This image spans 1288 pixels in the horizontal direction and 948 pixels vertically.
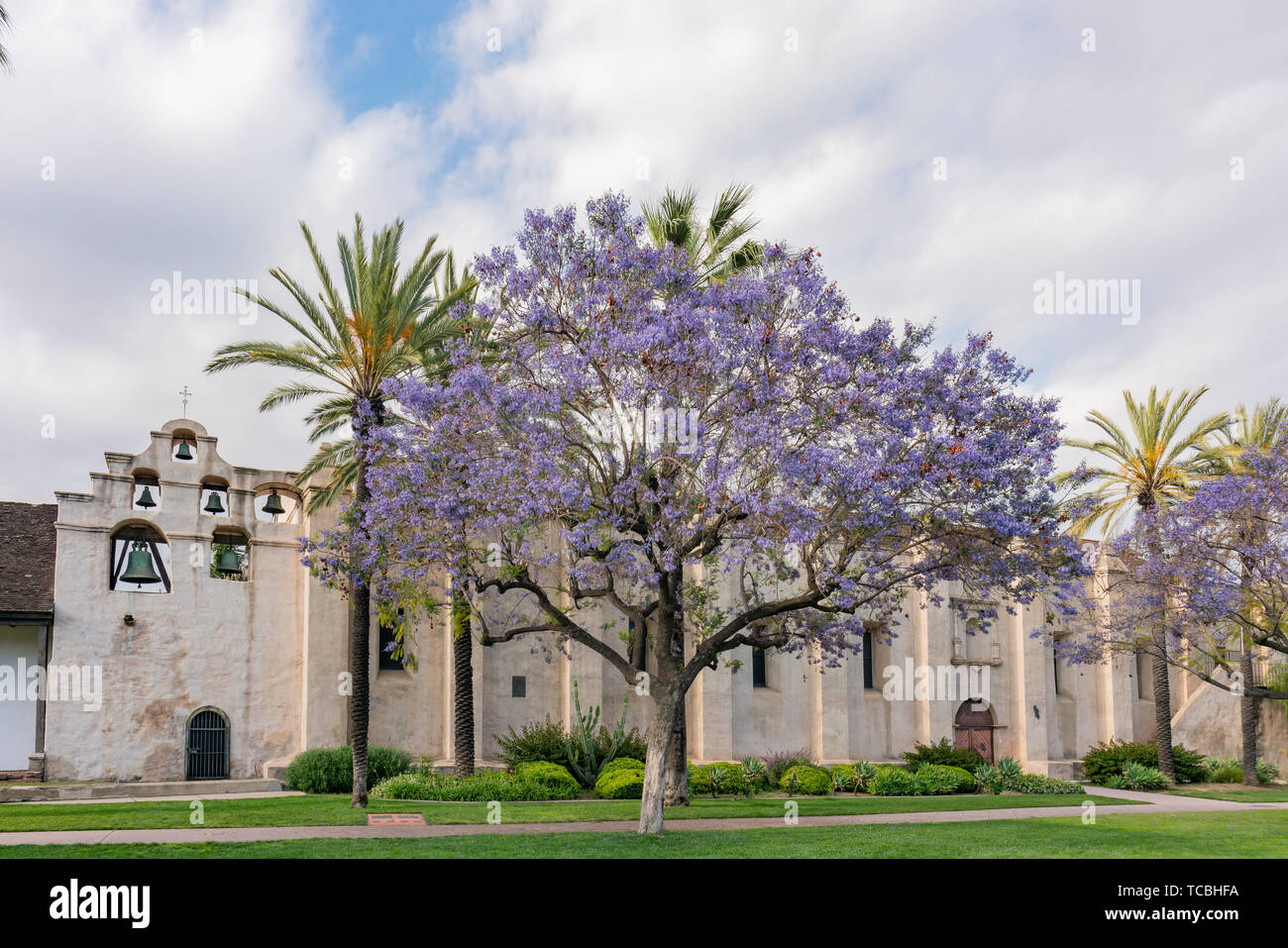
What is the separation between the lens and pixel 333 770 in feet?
82.3

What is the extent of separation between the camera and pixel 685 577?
3114 cm

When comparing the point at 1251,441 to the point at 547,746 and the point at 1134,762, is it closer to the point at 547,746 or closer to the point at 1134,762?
the point at 1134,762

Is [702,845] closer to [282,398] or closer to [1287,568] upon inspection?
[282,398]

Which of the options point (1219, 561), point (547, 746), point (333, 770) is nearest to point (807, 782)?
point (547, 746)

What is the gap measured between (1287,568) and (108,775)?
2743 centimetres

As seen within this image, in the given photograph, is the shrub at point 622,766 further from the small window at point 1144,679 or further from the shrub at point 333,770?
the small window at point 1144,679

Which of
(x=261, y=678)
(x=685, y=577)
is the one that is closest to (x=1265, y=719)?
(x=685, y=577)

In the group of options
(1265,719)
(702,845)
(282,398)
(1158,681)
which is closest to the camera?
(702,845)

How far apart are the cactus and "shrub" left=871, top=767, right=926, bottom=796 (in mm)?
6734

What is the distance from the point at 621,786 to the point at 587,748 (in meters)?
2.20

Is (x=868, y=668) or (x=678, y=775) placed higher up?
(x=868, y=668)

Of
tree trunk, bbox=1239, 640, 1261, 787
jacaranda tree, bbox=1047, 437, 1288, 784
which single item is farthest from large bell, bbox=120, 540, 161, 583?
tree trunk, bbox=1239, 640, 1261, 787
